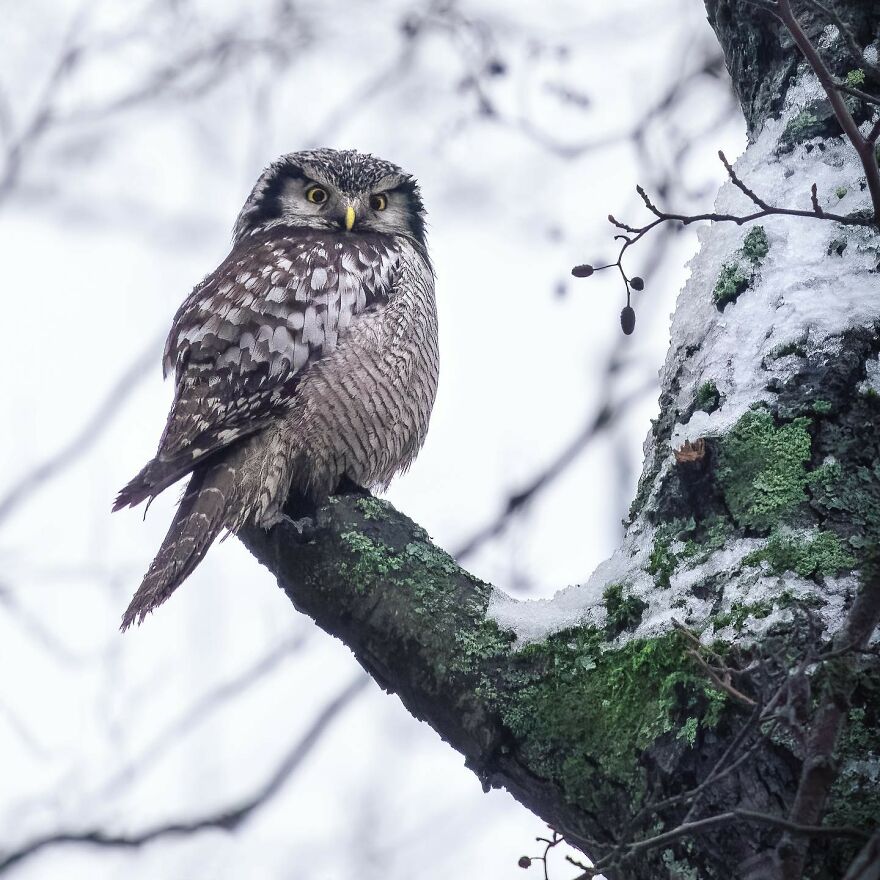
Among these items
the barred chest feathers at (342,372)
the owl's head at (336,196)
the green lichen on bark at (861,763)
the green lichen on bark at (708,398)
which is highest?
the owl's head at (336,196)

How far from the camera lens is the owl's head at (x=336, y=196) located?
13.1 feet

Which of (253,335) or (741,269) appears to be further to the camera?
(253,335)

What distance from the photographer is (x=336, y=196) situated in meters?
4.02

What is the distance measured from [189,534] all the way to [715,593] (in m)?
1.40

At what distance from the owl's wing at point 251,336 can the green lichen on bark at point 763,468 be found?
4.61 ft

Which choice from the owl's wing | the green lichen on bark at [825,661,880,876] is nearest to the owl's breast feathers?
the owl's wing

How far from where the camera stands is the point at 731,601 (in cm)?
183

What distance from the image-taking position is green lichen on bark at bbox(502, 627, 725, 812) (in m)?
1.75

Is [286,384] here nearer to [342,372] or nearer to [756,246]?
[342,372]

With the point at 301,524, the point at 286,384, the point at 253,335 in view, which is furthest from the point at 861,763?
the point at 253,335

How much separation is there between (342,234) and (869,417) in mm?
2249

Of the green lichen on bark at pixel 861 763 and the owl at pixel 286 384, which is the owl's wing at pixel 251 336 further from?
the green lichen on bark at pixel 861 763

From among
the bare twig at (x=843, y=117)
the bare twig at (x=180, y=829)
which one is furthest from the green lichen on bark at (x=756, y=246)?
the bare twig at (x=180, y=829)

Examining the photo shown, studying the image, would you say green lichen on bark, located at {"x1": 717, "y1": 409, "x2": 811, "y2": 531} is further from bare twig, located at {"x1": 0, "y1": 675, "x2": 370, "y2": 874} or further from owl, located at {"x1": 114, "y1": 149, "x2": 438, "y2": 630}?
bare twig, located at {"x1": 0, "y1": 675, "x2": 370, "y2": 874}
